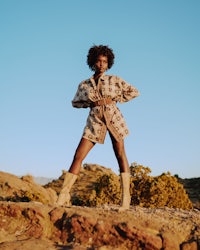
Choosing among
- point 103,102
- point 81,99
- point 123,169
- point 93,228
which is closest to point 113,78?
point 103,102

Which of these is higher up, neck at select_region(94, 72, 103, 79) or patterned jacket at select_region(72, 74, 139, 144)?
neck at select_region(94, 72, 103, 79)

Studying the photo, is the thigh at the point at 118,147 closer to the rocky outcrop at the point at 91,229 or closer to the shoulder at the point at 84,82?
the rocky outcrop at the point at 91,229

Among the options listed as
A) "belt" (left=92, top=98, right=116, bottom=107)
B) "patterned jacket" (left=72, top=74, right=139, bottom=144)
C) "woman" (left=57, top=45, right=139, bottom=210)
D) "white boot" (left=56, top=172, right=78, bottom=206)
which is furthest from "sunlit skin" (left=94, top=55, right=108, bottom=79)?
"white boot" (left=56, top=172, right=78, bottom=206)

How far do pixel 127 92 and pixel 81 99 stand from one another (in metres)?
0.82

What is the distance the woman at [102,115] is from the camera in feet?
19.1

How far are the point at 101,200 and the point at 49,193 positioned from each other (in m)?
5.60

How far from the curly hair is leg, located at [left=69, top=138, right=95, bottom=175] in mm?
1492

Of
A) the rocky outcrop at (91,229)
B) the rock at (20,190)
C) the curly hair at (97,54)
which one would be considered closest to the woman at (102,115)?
the curly hair at (97,54)

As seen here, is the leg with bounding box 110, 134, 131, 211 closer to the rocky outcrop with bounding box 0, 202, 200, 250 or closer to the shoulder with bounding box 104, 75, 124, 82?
the rocky outcrop with bounding box 0, 202, 200, 250

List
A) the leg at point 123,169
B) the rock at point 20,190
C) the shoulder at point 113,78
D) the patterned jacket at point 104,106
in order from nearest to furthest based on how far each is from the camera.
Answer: the leg at point 123,169
the patterned jacket at point 104,106
the shoulder at point 113,78
the rock at point 20,190

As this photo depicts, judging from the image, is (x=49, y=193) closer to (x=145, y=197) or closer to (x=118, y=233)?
(x=145, y=197)

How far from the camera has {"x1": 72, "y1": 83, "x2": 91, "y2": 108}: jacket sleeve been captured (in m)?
6.14

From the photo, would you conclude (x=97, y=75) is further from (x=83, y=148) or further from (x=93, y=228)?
(x=93, y=228)

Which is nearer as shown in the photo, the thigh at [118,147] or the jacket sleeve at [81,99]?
the thigh at [118,147]
